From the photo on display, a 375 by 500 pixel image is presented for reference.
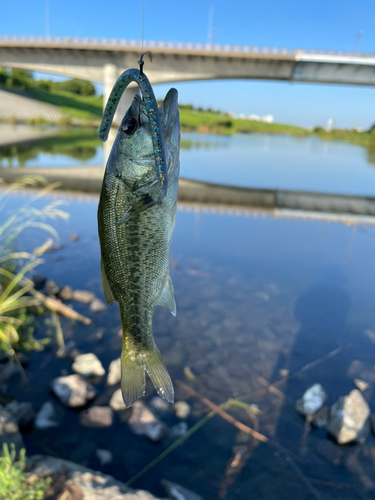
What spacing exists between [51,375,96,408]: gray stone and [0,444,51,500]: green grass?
1.95m

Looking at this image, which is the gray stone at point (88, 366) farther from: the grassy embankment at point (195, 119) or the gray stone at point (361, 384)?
the grassy embankment at point (195, 119)

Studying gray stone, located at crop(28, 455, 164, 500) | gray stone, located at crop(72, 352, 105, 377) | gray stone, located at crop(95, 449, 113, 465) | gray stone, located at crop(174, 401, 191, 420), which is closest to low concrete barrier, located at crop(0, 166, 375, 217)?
gray stone, located at crop(72, 352, 105, 377)

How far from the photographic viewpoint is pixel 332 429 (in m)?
5.44

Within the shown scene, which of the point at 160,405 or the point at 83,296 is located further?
the point at 83,296

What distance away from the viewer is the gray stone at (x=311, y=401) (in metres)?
5.77

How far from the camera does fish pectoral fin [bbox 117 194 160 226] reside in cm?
186

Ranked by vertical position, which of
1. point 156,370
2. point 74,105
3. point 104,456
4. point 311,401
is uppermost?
point 74,105

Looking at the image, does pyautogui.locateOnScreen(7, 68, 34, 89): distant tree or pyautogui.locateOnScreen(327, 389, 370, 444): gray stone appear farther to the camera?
pyautogui.locateOnScreen(7, 68, 34, 89): distant tree

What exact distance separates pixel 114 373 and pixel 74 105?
91.2m

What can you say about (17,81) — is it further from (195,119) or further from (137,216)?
(137,216)

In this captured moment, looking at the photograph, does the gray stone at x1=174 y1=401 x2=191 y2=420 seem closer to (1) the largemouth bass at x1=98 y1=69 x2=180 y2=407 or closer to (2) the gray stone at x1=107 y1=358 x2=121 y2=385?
(2) the gray stone at x1=107 y1=358 x2=121 y2=385

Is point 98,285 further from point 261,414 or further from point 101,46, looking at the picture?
point 101,46

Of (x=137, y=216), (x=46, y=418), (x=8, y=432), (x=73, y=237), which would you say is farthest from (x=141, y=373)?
(x=73, y=237)

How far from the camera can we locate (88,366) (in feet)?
21.1
